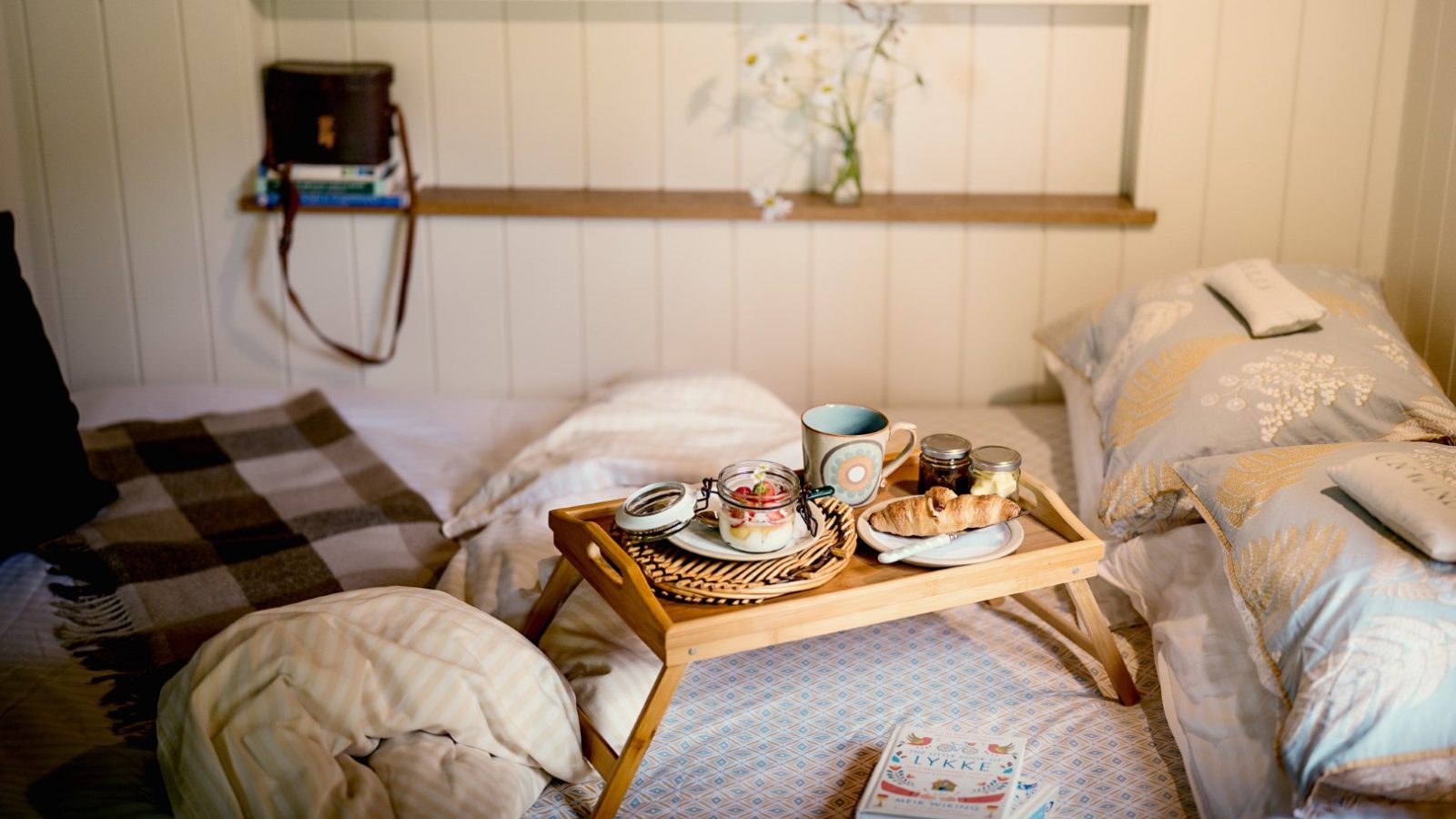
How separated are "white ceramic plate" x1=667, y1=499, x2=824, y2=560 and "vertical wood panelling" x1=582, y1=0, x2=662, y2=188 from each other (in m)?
1.20

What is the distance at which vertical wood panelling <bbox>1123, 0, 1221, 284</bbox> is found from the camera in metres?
2.39

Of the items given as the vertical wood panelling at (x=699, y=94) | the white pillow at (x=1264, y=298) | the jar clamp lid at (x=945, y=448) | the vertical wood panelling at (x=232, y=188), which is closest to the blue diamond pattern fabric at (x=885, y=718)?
the jar clamp lid at (x=945, y=448)

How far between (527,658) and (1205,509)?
2.72 feet

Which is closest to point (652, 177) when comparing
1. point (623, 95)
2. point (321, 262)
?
point (623, 95)

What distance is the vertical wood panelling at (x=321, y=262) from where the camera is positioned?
2.51 meters

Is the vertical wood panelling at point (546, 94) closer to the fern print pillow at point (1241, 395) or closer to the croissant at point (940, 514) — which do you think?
the fern print pillow at point (1241, 395)

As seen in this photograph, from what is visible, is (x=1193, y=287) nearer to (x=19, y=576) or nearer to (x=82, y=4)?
(x=19, y=576)

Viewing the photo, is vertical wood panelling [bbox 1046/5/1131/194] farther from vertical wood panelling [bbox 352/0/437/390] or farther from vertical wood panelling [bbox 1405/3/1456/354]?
vertical wood panelling [bbox 352/0/437/390]

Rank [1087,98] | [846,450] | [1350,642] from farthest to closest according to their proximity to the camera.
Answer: [1087,98] < [846,450] < [1350,642]

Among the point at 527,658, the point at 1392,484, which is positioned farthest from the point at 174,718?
the point at 1392,484

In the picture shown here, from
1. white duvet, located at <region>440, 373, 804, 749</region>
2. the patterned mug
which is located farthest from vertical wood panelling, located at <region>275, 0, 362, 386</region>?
the patterned mug

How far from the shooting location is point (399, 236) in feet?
8.31

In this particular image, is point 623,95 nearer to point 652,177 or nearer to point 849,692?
point 652,177

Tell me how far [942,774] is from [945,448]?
1.29 ft
